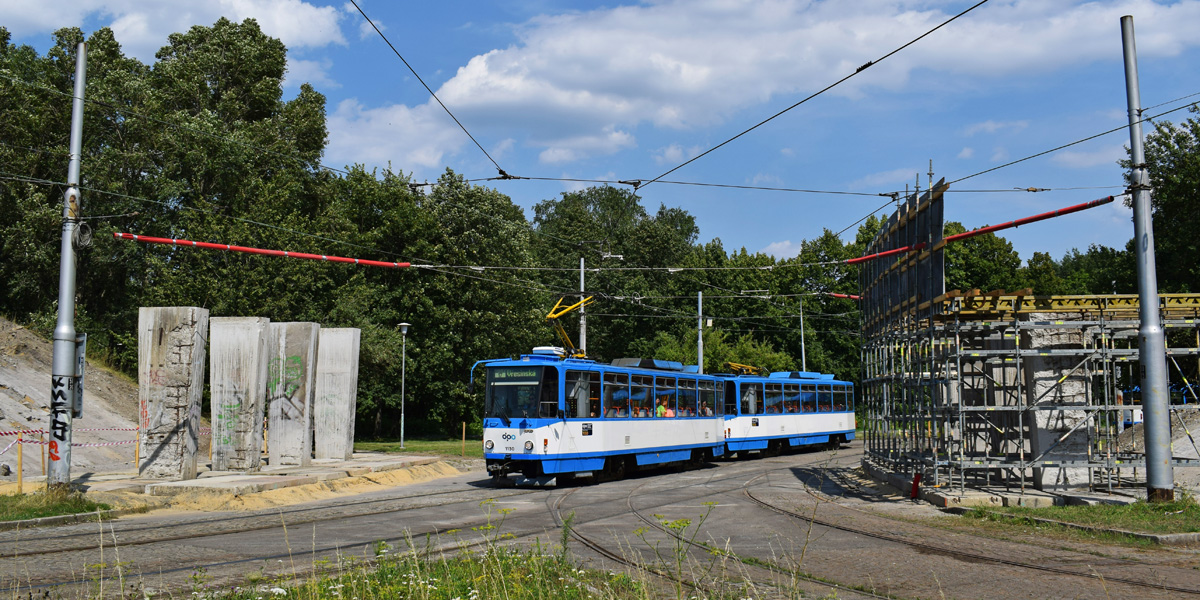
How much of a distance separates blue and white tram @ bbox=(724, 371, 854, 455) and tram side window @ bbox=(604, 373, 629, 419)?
778 cm

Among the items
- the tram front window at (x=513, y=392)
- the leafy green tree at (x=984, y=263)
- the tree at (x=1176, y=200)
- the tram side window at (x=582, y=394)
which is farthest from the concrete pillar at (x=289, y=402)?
the leafy green tree at (x=984, y=263)

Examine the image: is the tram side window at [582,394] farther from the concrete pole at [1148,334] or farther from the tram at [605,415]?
the concrete pole at [1148,334]

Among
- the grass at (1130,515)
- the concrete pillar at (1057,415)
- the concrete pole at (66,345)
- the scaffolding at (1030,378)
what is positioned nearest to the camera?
the grass at (1130,515)

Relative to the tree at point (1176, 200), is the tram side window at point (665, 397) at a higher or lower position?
lower

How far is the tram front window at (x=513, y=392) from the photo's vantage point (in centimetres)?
2000

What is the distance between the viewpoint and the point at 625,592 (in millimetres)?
6754

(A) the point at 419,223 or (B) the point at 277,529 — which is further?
(A) the point at 419,223

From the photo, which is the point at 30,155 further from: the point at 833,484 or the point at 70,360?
the point at 833,484

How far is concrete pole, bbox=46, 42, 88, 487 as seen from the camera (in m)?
15.3

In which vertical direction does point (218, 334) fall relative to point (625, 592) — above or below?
above

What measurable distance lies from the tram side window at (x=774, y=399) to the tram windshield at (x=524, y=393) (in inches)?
533

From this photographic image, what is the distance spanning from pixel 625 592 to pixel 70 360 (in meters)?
12.6

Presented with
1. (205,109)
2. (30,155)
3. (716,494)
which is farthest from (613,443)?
(30,155)

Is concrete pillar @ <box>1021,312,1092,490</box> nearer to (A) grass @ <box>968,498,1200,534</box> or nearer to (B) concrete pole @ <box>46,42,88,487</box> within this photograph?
(A) grass @ <box>968,498,1200,534</box>
